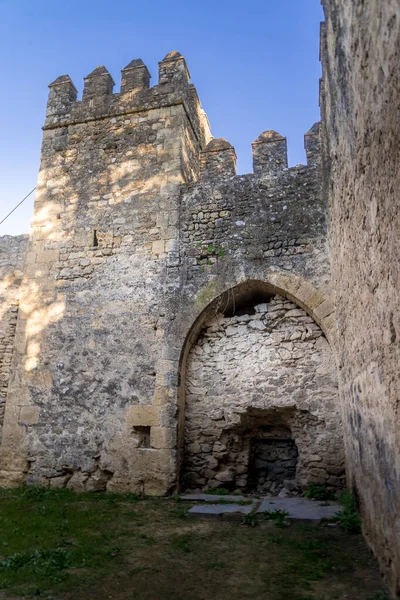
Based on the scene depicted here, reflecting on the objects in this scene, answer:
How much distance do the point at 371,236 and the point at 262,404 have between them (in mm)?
3293

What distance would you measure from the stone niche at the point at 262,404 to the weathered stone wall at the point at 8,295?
8.98ft

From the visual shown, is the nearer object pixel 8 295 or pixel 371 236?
pixel 371 236

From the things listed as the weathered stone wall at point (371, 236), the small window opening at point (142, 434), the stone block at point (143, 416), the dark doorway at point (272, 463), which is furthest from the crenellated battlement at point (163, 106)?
the small window opening at point (142, 434)

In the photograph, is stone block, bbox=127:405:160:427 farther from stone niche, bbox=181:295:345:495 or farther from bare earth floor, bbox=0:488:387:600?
A: bare earth floor, bbox=0:488:387:600

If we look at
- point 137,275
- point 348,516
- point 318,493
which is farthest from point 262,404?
point 137,275

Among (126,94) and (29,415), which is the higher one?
(126,94)

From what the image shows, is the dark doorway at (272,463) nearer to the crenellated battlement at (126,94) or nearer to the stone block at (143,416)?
the stone block at (143,416)

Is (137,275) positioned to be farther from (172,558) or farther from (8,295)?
(172,558)

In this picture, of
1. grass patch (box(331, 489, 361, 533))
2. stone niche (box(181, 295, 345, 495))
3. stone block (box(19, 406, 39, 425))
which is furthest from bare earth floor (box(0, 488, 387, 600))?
stone block (box(19, 406, 39, 425))

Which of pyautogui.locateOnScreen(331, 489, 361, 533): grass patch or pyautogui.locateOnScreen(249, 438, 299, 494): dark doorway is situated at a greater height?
pyautogui.locateOnScreen(249, 438, 299, 494): dark doorway

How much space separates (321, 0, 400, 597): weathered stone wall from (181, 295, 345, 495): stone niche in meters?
1.24

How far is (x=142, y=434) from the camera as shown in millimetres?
5586

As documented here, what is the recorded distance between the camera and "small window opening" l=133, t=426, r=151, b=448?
5547 millimetres

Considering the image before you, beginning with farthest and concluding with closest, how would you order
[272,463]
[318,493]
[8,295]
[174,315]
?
[8,295] → [174,315] → [272,463] → [318,493]
